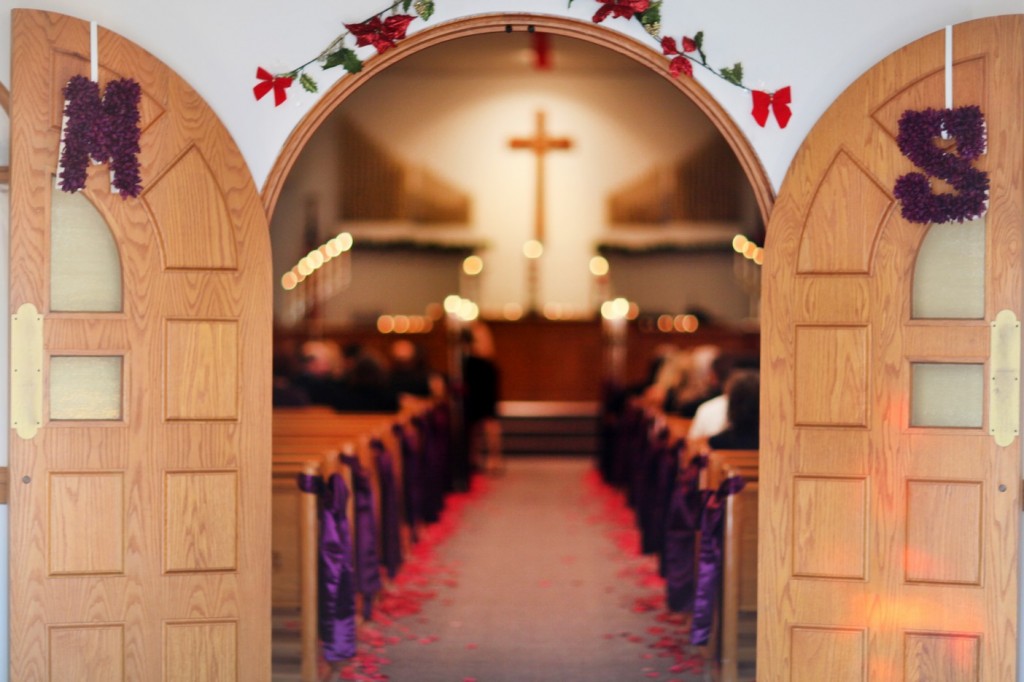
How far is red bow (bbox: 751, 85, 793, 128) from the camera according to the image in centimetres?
457

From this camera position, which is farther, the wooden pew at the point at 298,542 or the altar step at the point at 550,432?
the altar step at the point at 550,432

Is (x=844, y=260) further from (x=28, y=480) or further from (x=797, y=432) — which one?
(x=28, y=480)

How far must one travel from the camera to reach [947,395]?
4500 mm

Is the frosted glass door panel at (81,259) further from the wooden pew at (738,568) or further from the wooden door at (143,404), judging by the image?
the wooden pew at (738,568)

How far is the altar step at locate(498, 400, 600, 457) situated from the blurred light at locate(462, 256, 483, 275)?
2.83 m

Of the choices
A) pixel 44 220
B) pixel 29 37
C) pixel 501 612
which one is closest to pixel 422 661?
pixel 501 612

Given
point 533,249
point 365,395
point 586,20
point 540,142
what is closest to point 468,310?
point 533,249

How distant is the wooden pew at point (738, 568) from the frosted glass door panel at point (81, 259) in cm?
266

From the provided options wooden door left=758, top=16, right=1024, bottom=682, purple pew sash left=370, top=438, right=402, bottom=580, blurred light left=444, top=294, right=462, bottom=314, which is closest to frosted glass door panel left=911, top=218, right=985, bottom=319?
wooden door left=758, top=16, right=1024, bottom=682

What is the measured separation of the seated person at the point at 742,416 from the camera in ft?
19.5

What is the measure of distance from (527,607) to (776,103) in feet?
10.7

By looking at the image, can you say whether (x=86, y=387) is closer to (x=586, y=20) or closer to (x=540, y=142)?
(x=586, y=20)

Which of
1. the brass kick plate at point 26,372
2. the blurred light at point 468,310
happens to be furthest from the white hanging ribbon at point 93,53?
the blurred light at point 468,310

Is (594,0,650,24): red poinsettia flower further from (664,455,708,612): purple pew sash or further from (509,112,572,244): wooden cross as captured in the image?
(509,112,572,244): wooden cross
